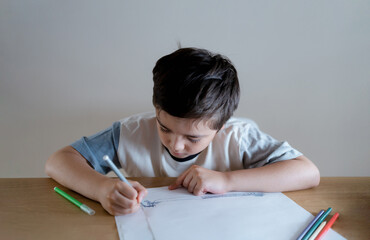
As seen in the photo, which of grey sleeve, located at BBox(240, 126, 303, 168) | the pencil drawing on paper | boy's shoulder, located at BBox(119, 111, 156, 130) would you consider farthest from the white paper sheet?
boy's shoulder, located at BBox(119, 111, 156, 130)

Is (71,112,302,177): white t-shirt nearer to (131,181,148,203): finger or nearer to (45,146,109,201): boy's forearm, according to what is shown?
(45,146,109,201): boy's forearm

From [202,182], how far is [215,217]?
0.10 meters

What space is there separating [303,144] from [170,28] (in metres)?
0.69

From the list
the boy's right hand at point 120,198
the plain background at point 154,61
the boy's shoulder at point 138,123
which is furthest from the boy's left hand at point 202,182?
the plain background at point 154,61

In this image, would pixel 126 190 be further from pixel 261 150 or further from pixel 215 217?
pixel 261 150

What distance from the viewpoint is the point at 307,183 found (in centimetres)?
63

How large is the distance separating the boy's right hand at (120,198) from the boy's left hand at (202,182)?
4.3 inches

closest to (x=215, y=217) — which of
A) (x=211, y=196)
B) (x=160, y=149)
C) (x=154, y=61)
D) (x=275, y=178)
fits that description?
(x=211, y=196)

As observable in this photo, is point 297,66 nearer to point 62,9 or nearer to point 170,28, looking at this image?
point 170,28

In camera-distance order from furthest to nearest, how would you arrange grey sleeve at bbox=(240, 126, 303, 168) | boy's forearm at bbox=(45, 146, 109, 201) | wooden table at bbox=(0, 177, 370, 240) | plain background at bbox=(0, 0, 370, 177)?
plain background at bbox=(0, 0, 370, 177) → grey sleeve at bbox=(240, 126, 303, 168) → boy's forearm at bbox=(45, 146, 109, 201) → wooden table at bbox=(0, 177, 370, 240)

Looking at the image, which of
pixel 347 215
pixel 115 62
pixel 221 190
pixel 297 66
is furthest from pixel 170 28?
pixel 347 215

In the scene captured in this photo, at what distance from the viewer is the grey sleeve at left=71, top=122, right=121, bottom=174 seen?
27.4 inches

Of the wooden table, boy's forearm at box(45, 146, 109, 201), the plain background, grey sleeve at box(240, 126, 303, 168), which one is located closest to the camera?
the wooden table

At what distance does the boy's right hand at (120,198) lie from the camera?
0.49 m
